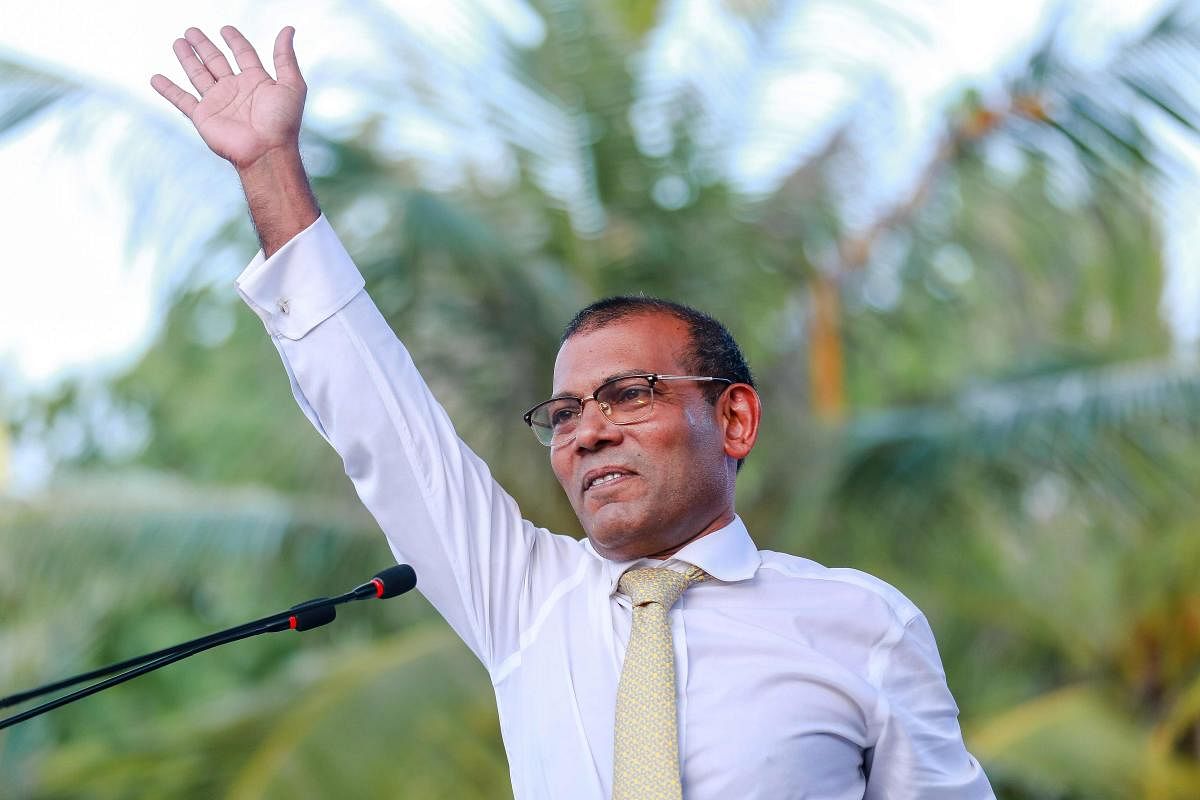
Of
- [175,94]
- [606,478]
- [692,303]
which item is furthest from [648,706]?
[692,303]

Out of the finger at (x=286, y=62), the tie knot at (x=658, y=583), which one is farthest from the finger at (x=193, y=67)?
the tie knot at (x=658, y=583)

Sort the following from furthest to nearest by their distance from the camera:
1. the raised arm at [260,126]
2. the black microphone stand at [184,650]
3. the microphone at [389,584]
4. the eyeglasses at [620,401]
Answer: the eyeglasses at [620,401]
the raised arm at [260,126]
the microphone at [389,584]
the black microphone stand at [184,650]

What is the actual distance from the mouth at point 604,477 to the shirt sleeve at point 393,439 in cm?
18

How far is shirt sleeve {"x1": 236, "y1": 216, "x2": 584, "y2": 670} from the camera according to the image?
254 cm

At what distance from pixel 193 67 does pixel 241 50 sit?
0.29 feet

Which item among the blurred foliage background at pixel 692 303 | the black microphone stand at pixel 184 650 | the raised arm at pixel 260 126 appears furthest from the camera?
the blurred foliage background at pixel 692 303

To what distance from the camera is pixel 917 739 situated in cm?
245

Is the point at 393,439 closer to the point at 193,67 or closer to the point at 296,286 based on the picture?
the point at 296,286

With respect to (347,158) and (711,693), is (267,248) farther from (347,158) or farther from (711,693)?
(347,158)

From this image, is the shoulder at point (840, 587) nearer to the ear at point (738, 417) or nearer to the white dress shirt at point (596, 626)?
the white dress shirt at point (596, 626)

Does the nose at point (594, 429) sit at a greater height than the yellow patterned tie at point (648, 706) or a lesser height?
greater

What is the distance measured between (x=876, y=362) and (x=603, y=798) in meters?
6.45

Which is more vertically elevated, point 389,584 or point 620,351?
point 620,351

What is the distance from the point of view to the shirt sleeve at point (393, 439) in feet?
8.34
